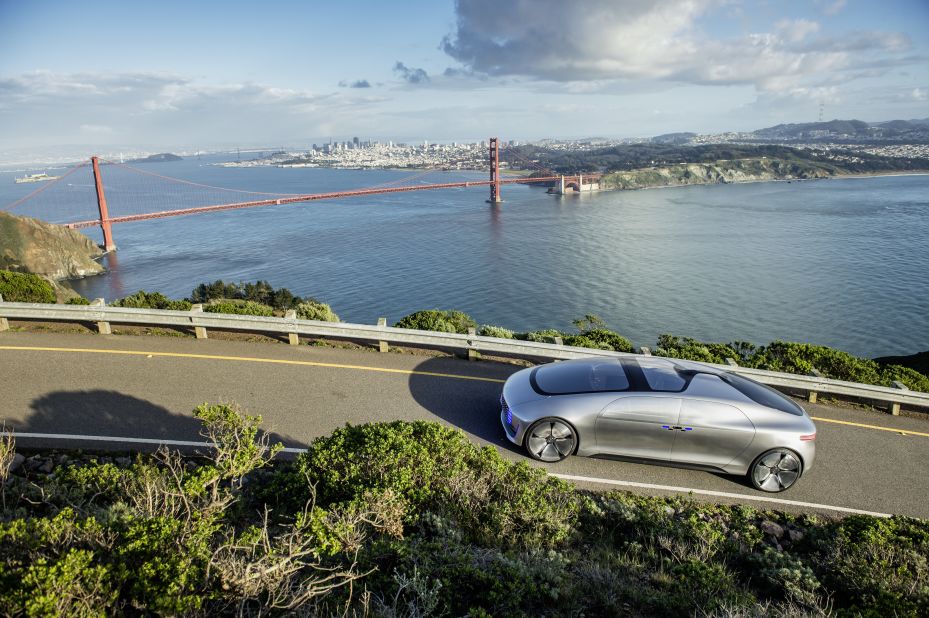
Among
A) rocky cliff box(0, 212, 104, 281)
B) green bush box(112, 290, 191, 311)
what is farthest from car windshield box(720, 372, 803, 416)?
rocky cliff box(0, 212, 104, 281)

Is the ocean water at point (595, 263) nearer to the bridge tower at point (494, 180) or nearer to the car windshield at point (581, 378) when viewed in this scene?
the bridge tower at point (494, 180)

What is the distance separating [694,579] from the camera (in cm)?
451

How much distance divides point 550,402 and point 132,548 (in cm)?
453

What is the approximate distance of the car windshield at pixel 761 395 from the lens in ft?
22.2

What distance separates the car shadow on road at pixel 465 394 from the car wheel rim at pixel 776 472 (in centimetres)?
285

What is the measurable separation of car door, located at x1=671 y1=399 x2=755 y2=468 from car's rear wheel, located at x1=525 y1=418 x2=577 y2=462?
121 centimetres

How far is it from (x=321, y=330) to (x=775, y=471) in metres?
7.41

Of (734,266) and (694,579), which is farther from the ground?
(694,579)

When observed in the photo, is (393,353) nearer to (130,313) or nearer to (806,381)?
(130,313)

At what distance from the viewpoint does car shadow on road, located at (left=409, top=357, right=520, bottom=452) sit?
7684mm

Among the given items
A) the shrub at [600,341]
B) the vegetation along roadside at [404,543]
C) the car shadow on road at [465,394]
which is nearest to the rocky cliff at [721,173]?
the shrub at [600,341]

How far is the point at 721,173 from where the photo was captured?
15150 centimetres

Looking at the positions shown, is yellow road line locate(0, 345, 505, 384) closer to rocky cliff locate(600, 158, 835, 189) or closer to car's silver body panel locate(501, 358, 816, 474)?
car's silver body panel locate(501, 358, 816, 474)

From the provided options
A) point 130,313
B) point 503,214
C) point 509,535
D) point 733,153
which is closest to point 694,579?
point 509,535
